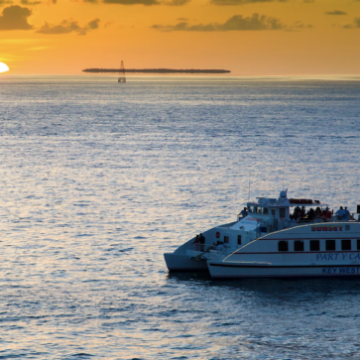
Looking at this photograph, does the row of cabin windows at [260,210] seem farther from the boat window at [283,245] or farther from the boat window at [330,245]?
the boat window at [330,245]

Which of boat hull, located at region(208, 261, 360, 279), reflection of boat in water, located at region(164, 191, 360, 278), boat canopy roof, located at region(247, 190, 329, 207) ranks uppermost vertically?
boat canopy roof, located at region(247, 190, 329, 207)

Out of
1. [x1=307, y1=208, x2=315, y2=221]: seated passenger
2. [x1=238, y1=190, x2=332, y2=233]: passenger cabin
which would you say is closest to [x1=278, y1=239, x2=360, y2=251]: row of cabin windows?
[x1=238, y1=190, x2=332, y2=233]: passenger cabin

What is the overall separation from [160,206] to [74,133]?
84.9m

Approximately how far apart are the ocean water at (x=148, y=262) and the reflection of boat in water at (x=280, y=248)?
958mm

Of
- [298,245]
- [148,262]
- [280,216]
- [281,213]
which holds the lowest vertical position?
[148,262]

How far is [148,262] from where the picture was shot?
155ft

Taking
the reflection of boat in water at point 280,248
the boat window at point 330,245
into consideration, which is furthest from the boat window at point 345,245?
the boat window at point 330,245

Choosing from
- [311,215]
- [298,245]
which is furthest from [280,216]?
[298,245]

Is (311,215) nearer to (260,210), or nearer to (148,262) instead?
(260,210)

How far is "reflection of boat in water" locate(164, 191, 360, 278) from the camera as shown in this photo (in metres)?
43.2

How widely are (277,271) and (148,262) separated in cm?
870

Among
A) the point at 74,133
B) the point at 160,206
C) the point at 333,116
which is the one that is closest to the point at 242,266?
the point at 160,206

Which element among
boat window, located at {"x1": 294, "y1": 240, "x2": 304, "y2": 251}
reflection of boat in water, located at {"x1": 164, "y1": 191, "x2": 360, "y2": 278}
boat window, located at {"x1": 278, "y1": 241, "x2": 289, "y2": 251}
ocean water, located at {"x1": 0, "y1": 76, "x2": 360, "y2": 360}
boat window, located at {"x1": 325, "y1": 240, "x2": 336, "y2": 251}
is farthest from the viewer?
boat window, located at {"x1": 325, "y1": 240, "x2": 336, "y2": 251}

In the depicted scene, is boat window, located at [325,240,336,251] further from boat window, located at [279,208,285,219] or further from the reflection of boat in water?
boat window, located at [279,208,285,219]
